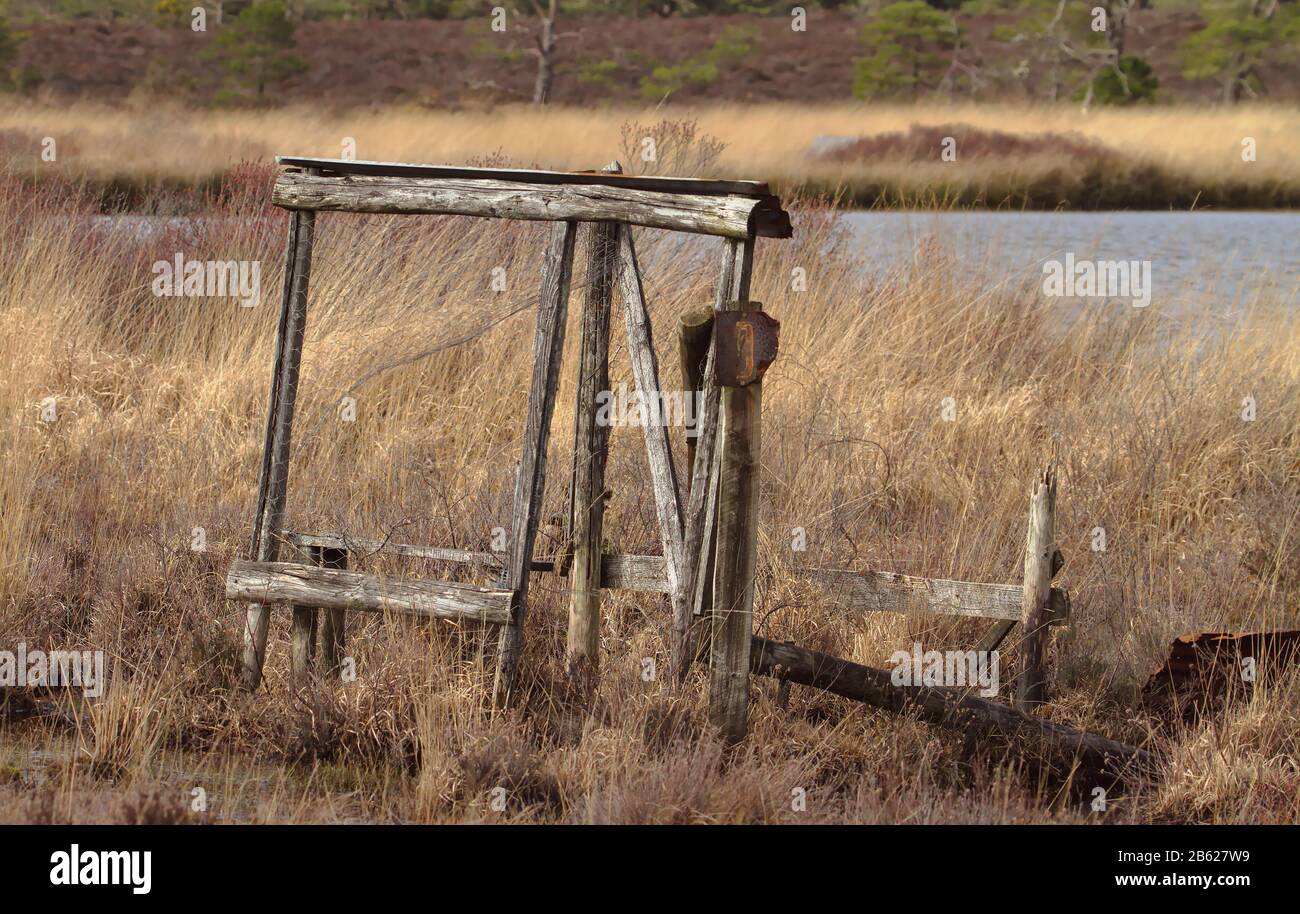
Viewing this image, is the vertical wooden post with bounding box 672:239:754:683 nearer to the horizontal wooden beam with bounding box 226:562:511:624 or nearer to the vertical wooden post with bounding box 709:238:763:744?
the vertical wooden post with bounding box 709:238:763:744

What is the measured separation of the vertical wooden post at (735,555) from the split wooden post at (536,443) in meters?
0.58

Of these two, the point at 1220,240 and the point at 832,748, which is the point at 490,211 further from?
the point at 1220,240

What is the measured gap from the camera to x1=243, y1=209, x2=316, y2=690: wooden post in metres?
4.77

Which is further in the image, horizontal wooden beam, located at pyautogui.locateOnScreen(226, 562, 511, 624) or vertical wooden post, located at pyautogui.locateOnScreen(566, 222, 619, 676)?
vertical wooden post, located at pyautogui.locateOnScreen(566, 222, 619, 676)

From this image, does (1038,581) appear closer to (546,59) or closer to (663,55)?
(546,59)

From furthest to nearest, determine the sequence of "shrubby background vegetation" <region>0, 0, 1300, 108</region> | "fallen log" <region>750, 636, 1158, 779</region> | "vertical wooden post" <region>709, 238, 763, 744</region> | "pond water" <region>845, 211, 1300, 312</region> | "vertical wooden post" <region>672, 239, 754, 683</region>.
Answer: "shrubby background vegetation" <region>0, 0, 1300, 108</region>, "pond water" <region>845, 211, 1300, 312</region>, "fallen log" <region>750, 636, 1158, 779</region>, "vertical wooden post" <region>672, 239, 754, 683</region>, "vertical wooden post" <region>709, 238, 763, 744</region>

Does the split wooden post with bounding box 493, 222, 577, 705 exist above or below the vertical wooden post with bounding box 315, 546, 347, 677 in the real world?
above

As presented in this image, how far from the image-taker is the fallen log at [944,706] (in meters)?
4.52

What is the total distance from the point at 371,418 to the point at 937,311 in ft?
12.3

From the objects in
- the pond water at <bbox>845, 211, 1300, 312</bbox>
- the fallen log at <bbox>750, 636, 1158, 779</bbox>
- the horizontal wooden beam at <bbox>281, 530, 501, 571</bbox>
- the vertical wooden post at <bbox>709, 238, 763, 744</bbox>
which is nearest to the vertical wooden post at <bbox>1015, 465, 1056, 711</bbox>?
the fallen log at <bbox>750, 636, 1158, 779</bbox>

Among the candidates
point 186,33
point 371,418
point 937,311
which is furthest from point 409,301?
point 186,33

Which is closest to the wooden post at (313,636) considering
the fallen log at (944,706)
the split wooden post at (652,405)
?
the split wooden post at (652,405)

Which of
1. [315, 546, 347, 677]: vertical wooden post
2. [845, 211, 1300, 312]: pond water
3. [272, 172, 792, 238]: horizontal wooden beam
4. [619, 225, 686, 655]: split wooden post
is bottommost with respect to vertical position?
[315, 546, 347, 677]: vertical wooden post

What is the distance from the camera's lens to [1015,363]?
8984 millimetres
